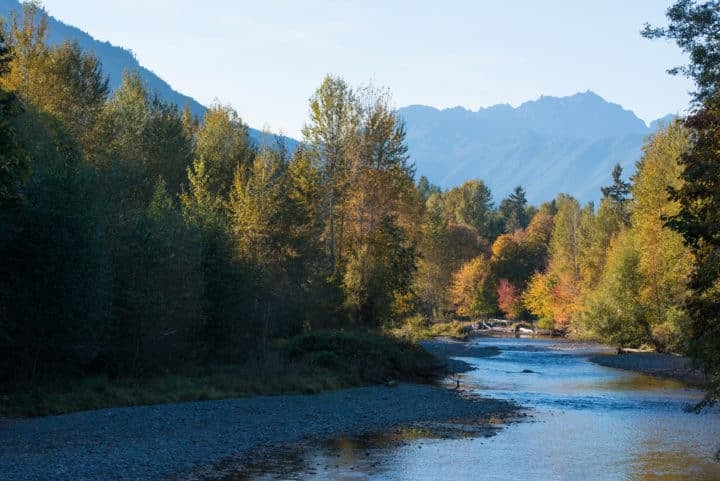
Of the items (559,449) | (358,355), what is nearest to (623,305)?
(358,355)

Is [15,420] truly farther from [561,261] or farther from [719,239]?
[561,261]

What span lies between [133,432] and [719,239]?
17978 mm

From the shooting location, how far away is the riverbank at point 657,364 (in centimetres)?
4475

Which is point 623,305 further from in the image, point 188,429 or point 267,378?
point 188,429

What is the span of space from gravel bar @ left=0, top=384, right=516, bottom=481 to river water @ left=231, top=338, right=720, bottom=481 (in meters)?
2.02

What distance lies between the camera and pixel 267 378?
118 feet

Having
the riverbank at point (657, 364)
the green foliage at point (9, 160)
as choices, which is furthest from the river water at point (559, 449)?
the green foliage at point (9, 160)

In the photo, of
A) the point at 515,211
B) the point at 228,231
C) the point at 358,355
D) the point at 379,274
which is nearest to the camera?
the point at 358,355

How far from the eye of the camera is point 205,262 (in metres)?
40.2

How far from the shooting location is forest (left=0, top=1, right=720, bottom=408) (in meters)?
22.0

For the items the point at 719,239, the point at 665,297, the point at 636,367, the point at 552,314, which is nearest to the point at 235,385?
the point at 719,239

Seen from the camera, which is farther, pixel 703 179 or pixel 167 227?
pixel 167 227

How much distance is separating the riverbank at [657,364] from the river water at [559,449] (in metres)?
5.91

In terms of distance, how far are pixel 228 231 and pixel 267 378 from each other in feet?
37.1
